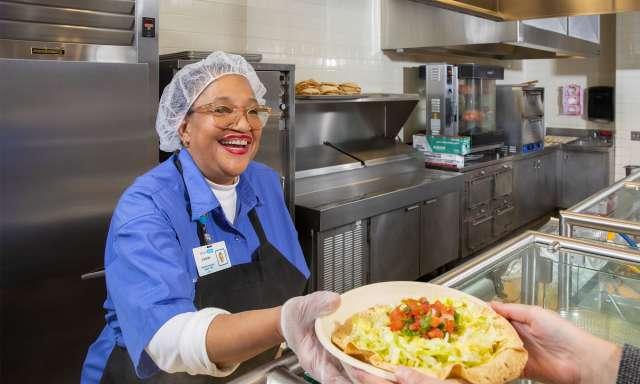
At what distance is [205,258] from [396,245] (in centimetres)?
276

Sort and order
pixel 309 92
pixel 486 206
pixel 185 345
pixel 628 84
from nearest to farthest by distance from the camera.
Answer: pixel 185 345 → pixel 309 92 → pixel 486 206 → pixel 628 84

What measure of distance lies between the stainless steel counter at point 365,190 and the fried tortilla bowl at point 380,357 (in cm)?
239

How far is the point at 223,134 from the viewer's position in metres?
1.89

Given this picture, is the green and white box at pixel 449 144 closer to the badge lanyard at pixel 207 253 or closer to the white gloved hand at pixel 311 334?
the badge lanyard at pixel 207 253

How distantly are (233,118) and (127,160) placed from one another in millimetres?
1059

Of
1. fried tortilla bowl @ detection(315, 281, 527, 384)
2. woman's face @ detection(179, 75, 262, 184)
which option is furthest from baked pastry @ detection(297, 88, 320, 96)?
fried tortilla bowl @ detection(315, 281, 527, 384)

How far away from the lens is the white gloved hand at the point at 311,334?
1.00m

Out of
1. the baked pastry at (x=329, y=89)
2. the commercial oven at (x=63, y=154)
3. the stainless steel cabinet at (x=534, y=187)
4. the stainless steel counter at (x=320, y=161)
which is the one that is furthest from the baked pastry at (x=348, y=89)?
the stainless steel cabinet at (x=534, y=187)

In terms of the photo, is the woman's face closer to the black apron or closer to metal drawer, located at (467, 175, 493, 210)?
the black apron

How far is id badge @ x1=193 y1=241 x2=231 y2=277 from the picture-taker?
1751mm

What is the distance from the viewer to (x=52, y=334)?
2557 mm

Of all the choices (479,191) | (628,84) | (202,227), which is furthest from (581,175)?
(202,227)

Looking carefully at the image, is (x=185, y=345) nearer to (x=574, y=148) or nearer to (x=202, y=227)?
(x=202, y=227)

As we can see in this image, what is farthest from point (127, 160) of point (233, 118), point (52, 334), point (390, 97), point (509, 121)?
point (509, 121)
